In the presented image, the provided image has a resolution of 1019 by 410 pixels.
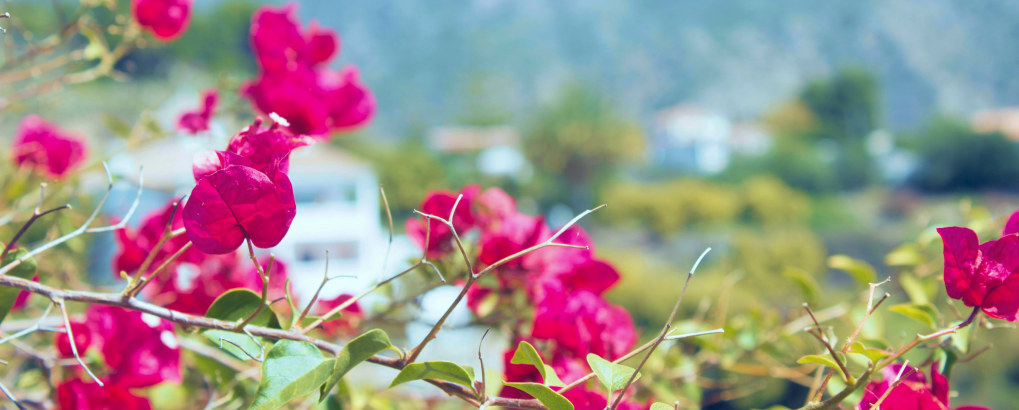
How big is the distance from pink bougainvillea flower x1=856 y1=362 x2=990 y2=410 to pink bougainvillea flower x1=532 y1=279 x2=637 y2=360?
0.10 meters

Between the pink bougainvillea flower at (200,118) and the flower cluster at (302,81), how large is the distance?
0.04m

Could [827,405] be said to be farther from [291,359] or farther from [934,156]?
[934,156]

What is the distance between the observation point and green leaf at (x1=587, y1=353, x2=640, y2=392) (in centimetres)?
16

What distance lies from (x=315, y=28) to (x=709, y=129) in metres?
18.7

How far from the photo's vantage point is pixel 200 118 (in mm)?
357

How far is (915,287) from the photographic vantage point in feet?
1.04

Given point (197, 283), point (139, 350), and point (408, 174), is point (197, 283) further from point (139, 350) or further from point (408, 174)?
point (408, 174)

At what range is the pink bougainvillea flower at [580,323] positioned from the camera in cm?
26

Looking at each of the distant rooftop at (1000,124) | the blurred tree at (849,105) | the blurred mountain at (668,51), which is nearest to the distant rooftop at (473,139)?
the blurred mountain at (668,51)

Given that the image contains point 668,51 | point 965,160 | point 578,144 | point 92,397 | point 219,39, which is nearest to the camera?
point 92,397

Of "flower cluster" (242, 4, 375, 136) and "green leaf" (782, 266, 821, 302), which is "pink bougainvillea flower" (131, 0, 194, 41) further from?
"green leaf" (782, 266, 821, 302)

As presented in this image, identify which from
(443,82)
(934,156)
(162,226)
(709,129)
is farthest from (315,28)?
(443,82)

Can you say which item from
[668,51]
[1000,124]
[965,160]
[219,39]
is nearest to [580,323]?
[965,160]

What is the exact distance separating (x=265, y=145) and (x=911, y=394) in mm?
214
